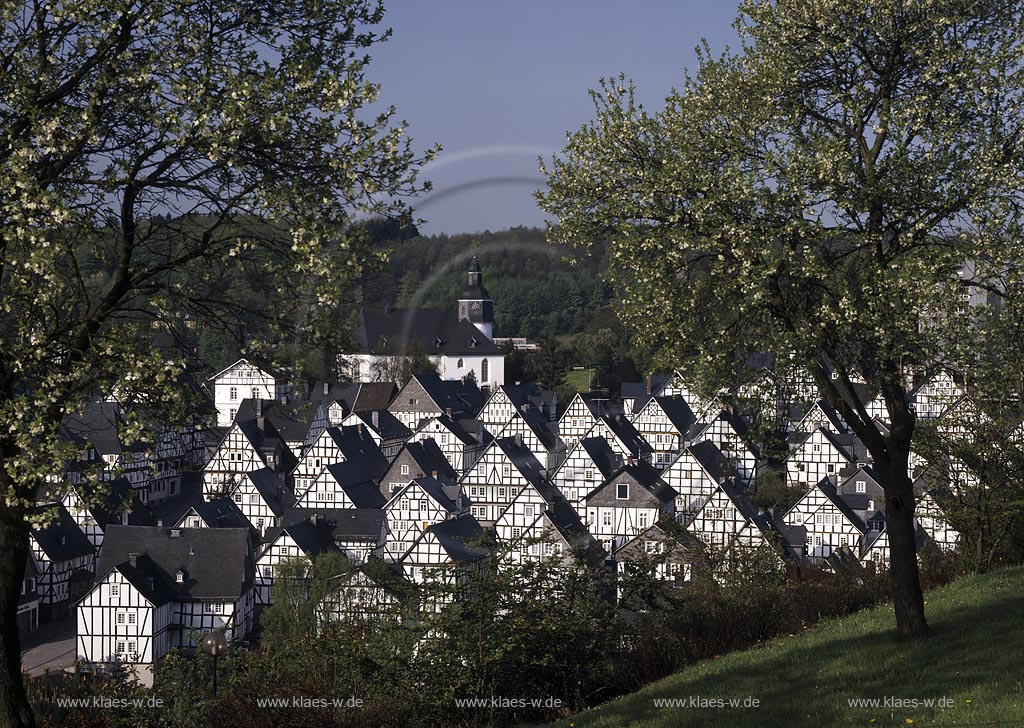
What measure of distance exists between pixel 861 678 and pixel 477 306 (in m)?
121

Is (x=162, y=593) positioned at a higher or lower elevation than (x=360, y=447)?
lower

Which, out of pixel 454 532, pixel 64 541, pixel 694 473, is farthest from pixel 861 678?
pixel 694 473

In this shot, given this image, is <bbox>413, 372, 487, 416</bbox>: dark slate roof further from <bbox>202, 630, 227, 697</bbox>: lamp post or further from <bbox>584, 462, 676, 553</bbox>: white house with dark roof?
<bbox>202, 630, 227, 697</bbox>: lamp post

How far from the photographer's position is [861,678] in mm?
10359

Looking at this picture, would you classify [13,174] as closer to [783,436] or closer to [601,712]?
[601,712]

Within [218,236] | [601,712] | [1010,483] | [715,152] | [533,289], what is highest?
[533,289]

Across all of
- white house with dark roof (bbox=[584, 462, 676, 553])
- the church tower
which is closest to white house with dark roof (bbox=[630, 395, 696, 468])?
white house with dark roof (bbox=[584, 462, 676, 553])

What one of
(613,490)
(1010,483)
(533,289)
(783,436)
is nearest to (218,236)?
(783,436)

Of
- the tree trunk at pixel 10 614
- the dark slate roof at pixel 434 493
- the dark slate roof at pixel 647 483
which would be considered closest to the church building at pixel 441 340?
the dark slate roof at pixel 434 493

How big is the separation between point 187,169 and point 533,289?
144091 mm

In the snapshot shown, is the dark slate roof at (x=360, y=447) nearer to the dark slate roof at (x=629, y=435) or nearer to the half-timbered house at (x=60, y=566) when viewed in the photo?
the dark slate roof at (x=629, y=435)

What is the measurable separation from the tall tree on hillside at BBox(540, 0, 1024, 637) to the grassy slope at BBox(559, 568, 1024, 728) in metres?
0.85

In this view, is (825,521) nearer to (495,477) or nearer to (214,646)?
(495,477)

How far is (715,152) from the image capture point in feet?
38.8
